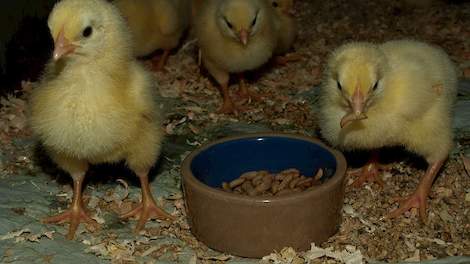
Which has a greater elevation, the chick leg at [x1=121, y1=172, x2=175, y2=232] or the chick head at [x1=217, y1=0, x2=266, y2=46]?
the chick head at [x1=217, y1=0, x2=266, y2=46]

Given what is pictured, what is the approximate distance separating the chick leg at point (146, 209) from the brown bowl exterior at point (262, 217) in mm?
308

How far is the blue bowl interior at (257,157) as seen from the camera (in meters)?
3.25

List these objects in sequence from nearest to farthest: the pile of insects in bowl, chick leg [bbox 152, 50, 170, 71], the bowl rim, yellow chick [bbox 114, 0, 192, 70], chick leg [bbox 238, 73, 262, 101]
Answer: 1. the bowl rim
2. the pile of insects in bowl
3. chick leg [bbox 238, 73, 262, 101]
4. yellow chick [bbox 114, 0, 192, 70]
5. chick leg [bbox 152, 50, 170, 71]

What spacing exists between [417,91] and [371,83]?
0.95 ft

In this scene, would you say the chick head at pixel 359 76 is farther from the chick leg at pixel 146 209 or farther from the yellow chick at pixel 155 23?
the yellow chick at pixel 155 23

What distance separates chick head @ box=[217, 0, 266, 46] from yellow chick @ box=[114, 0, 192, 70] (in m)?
0.76

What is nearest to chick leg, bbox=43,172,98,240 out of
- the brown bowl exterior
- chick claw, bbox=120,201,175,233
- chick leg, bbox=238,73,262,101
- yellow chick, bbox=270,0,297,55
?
chick claw, bbox=120,201,175,233

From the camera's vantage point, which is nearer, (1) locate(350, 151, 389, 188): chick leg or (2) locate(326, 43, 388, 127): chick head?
(2) locate(326, 43, 388, 127): chick head

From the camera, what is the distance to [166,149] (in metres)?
3.97

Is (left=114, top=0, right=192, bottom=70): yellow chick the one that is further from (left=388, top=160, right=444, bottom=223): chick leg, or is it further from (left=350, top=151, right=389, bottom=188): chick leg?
(left=388, top=160, right=444, bottom=223): chick leg

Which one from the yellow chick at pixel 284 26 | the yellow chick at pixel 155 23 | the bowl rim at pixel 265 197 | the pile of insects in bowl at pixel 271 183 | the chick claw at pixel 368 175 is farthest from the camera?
the yellow chick at pixel 284 26

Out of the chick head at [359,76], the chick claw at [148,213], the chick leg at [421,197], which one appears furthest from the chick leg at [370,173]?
the chick claw at [148,213]

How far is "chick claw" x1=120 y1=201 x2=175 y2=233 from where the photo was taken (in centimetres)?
330

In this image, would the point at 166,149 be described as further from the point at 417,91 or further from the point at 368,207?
the point at 417,91
